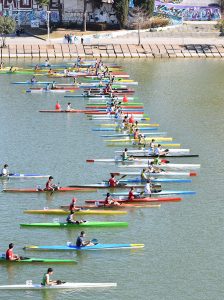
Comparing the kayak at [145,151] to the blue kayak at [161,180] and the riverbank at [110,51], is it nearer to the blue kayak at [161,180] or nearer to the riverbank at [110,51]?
the blue kayak at [161,180]

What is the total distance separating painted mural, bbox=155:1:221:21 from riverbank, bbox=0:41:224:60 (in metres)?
10.2

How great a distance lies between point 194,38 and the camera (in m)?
105

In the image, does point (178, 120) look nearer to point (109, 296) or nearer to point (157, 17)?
point (109, 296)

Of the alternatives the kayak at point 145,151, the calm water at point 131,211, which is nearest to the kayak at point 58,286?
the calm water at point 131,211

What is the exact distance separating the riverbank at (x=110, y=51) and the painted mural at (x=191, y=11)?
10.2 metres

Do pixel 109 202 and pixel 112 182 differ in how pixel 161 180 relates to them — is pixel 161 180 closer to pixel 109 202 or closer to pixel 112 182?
pixel 112 182

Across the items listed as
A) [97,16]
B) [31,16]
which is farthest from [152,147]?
[31,16]

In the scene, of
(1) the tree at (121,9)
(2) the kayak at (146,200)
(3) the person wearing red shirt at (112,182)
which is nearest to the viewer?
(2) the kayak at (146,200)

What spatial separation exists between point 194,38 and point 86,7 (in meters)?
13.6

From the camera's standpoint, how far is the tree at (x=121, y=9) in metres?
106

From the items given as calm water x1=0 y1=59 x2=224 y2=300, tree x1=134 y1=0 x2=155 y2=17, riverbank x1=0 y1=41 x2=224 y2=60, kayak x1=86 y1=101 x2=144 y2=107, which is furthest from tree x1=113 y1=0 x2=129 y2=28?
kayak x1=86 y1=101 x2=144 y2=107

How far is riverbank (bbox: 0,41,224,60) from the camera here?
98.2 meters

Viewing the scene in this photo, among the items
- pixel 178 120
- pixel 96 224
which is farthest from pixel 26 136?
pixel 96 224

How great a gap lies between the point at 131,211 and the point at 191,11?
2770 inches
